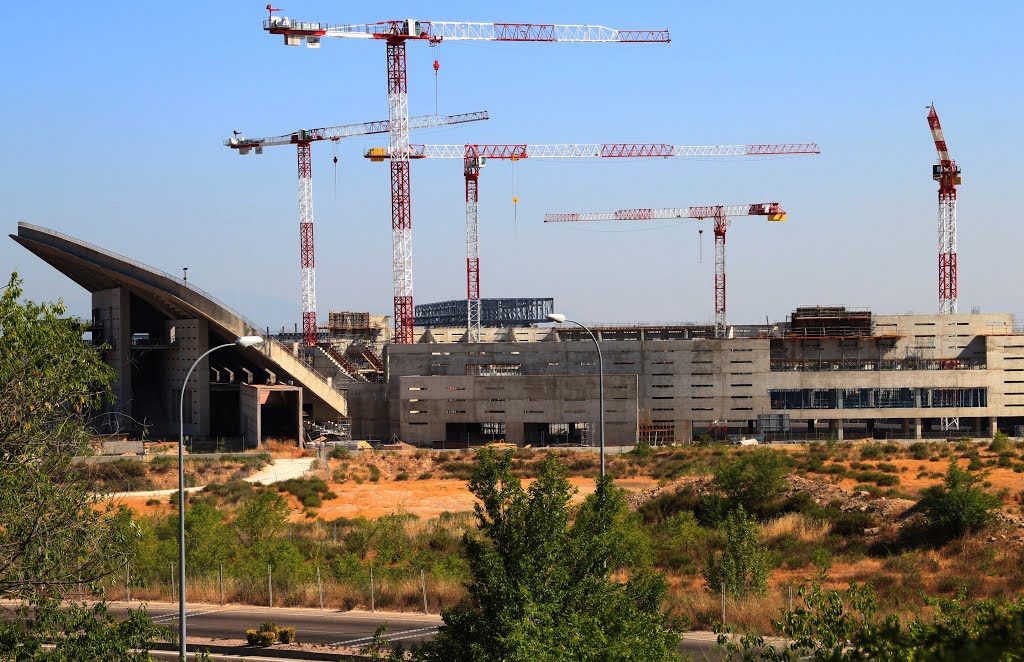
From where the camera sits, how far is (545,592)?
58.7 ft

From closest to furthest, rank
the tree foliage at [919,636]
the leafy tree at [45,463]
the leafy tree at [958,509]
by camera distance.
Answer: the tree foliage at [919,636] → the leafy tree at [45,463] → the leafy tree at [958,509]

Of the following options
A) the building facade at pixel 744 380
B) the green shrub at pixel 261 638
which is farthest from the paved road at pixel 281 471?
the green shrub at pixel 261 638

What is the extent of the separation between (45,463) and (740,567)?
22.8m

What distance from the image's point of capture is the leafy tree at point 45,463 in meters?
18.2

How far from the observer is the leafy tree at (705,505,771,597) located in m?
34.0

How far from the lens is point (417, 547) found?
44.1m

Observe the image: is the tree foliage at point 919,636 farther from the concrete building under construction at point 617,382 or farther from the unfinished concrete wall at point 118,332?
the unfinished concrete wall at point 118,332

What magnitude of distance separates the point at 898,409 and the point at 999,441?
23.0 meters

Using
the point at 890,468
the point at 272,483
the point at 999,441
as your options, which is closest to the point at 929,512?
the point at 890,468

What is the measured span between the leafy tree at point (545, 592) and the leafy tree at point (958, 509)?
80.3ft

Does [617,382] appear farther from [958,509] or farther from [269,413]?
[958,509]

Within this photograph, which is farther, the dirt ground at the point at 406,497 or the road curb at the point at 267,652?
the dirt ground at the point at 406,497

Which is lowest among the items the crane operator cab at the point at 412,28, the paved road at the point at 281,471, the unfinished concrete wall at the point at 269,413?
the paved road at the point at 281,471

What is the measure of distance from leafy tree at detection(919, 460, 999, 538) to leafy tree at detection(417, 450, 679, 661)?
2446cm
